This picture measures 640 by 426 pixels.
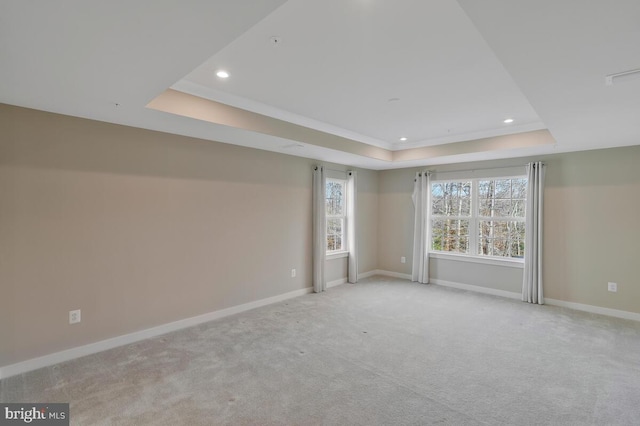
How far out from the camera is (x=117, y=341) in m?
3.20

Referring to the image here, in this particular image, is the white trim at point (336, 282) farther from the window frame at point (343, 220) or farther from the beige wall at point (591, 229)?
the beige wall at point (591, 229)

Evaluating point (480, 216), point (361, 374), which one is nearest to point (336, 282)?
point (480, 216)

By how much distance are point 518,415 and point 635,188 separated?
3.80 metres

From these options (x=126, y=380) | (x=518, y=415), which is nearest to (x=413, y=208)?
(x=518, y=415)

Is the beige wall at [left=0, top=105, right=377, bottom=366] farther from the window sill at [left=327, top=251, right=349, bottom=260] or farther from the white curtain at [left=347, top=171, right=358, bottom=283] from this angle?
the white curtain at [left=347, top=171, right=358, bottom=283]

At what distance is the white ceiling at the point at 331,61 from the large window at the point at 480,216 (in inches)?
57.3

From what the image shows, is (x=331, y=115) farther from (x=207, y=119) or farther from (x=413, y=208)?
(x=413, y=208)

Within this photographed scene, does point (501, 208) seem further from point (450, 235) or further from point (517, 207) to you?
point (450, 235)

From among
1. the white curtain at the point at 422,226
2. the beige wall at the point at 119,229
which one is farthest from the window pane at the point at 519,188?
the beige wall at the point at 119,229

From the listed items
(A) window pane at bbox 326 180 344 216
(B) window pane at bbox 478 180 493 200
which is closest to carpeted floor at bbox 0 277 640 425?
(B) window pane at bbox 478 180 493 200

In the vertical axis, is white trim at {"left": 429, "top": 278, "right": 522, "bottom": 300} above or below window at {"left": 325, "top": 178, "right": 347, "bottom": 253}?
below

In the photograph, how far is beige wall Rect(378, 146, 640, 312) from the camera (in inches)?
163

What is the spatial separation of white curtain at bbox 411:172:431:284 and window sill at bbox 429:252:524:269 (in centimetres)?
22

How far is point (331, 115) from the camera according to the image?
3.86 m
